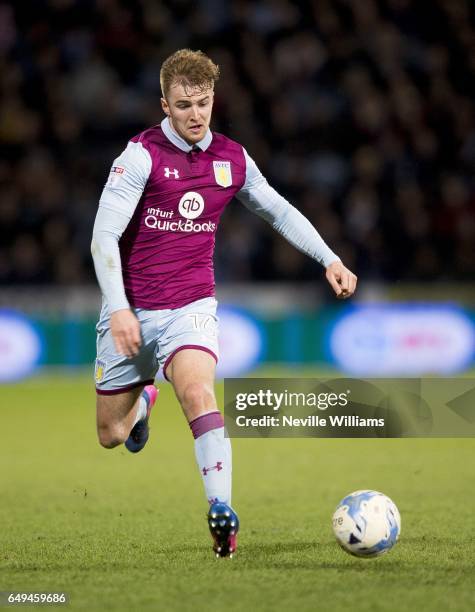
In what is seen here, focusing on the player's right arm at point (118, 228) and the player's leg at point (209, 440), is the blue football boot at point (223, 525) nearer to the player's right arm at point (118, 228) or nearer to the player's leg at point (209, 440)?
the player's leg at point (209, 440)

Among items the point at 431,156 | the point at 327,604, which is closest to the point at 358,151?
the point at 431,156

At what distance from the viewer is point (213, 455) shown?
16.4 feet

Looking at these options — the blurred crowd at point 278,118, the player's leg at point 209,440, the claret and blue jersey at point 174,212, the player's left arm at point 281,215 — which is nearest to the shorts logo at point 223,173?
the claret and blue jersey at point 174,212

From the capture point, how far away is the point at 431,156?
15.3 meters

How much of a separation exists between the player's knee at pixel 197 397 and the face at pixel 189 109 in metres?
1.16

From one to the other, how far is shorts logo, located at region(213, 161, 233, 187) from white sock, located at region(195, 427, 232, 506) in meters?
1.21

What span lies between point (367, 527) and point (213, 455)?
715mm

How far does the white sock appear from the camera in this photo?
4938 mm

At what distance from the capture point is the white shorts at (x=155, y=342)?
530 cm

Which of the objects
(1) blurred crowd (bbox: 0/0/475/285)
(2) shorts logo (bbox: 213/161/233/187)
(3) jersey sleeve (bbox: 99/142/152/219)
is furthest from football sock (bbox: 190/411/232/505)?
(1) blurred crowd (bbox: 0/0/475/285)

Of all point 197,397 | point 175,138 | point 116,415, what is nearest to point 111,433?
point 116,415

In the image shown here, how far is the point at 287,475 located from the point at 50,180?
802cm

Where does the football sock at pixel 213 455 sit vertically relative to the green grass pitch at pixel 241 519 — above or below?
above

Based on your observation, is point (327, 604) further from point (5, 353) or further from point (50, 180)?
point (50, 180)
